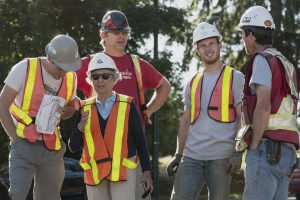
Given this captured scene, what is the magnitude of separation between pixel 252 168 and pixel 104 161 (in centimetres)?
125

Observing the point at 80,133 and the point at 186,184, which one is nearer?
the point at 80,133

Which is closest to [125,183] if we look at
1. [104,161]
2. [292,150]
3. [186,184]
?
[104,161]

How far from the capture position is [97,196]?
19.6 ft

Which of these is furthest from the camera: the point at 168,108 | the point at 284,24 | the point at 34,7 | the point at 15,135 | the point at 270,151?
the point at 168,108

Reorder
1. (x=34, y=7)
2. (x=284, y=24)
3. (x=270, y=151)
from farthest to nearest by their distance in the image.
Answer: (x=284, y=24) → (x=34, y=7) → (x=270, y=151)

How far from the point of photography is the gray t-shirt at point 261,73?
19.0 ft

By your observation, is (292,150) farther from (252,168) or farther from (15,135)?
(15,135)

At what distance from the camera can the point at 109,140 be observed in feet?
19.7

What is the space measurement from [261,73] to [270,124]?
17.2 inches

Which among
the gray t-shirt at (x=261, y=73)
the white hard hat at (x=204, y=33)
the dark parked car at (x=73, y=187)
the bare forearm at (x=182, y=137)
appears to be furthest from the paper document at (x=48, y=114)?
the dark parked car at (x=73, y=187)

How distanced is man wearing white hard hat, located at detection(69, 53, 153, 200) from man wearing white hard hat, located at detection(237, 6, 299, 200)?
94 centimetres

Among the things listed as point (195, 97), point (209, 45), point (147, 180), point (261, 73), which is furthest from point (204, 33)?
point (147, 180)

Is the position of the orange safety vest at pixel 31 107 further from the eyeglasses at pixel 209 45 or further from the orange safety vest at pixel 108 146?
the eyeglasses at pixel 209 45

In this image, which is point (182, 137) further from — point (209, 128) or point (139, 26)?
point (139, 26)
